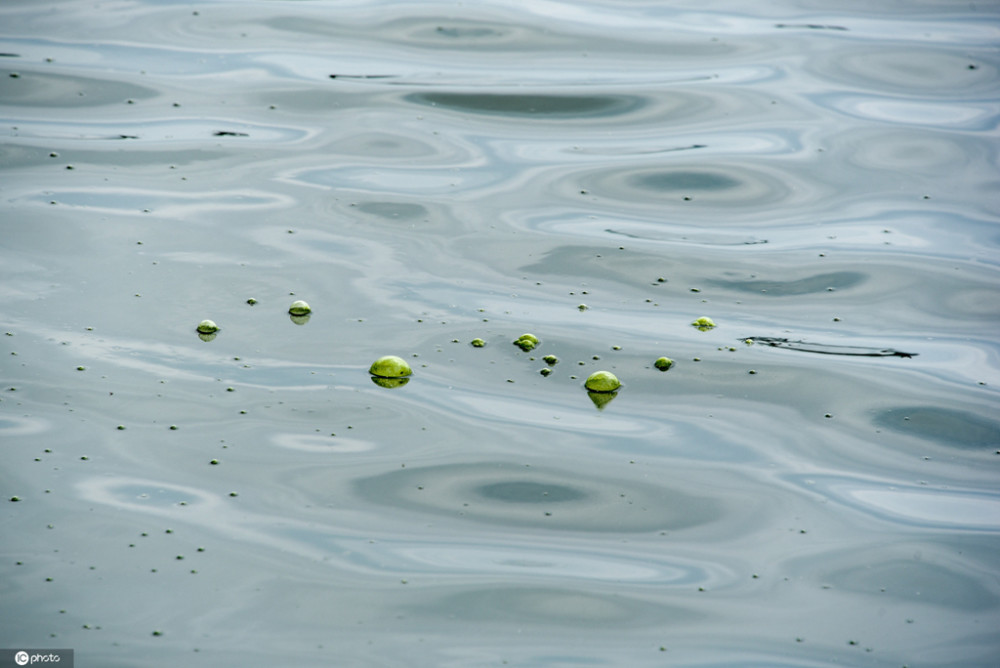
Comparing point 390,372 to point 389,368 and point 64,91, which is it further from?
point 64,91

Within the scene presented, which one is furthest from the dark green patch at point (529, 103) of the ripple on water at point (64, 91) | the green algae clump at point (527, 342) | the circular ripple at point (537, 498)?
the circular ripple at point (537, 498)

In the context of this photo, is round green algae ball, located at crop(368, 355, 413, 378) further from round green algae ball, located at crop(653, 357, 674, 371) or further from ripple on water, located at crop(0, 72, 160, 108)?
ripple on water, located at crop(0, 72, 160, 108)

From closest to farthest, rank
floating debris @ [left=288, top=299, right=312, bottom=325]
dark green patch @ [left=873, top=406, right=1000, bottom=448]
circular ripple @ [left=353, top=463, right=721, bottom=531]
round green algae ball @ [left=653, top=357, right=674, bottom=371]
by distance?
circular ripple @ [left=353, top=463, right=721, bottom=531] < dark green patch @ [left=873, top=406, right=1000, bottom=448] < round green algae ball @ [left=653, top=357, right=674, bottom=371] < floating debris @ [left=288, top=299, right=312, bottom=325]

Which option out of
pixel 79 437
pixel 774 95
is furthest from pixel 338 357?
pixel 774 95

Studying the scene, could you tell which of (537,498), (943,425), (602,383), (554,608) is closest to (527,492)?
(537,498)

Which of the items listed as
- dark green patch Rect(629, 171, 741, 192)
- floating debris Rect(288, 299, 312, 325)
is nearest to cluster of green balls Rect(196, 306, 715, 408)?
floating debris Rect(288, 299, 312, 325)

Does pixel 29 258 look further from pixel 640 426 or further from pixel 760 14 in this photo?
pixel 760 14
